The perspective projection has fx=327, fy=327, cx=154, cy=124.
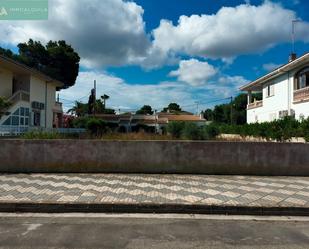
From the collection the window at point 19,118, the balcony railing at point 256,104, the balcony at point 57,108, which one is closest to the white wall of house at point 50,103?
the balcony at point 57,108

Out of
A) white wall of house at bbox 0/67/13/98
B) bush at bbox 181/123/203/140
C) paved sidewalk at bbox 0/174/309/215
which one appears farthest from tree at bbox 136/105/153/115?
paved sidewalk at bbox 0/174/309/215

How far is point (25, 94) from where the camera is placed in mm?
30422

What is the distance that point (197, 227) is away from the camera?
5.72 metres

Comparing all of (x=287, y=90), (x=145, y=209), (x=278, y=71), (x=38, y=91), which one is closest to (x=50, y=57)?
(x=38, y=91)

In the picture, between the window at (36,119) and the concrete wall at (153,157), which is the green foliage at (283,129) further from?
the window at (36,119)

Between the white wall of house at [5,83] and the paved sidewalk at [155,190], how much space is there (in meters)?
20.4

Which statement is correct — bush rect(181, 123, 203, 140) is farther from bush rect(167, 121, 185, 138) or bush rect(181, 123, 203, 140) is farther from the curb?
the curb

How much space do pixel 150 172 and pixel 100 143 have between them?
1.86 metres

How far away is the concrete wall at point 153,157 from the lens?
34.3ft

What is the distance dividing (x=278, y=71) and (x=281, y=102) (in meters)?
2.74

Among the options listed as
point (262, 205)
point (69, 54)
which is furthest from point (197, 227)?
point (69, 54)

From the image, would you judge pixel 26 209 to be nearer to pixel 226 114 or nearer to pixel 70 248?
pixel 70 248

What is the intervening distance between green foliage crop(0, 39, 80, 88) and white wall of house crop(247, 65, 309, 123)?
91.0 feet

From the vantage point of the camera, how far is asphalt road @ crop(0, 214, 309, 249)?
482 centimetres
